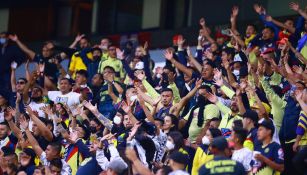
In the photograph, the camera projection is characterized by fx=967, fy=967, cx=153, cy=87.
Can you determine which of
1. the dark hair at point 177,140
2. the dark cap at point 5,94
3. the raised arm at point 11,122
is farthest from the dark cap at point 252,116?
the dark cap at point 5,94

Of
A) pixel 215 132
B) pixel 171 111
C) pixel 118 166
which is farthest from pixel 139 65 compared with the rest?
pixel 118 166

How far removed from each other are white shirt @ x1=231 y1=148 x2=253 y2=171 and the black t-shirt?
43.3 inches

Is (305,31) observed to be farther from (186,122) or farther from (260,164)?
(260,164)

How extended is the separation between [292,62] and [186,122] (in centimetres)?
277

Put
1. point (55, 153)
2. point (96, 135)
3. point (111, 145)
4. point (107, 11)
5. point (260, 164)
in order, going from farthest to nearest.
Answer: point (107, 11) < point (96, 135) < point (55, 153) < point (111, 145) < point (260, 164)

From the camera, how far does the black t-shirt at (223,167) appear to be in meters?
10.8

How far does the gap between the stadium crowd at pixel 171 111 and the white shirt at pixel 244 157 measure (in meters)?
0.02

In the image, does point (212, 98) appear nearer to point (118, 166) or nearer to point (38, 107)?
point (118, 166)

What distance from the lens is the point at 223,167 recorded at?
35.3 ft

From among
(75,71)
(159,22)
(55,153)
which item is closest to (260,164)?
(55,153)

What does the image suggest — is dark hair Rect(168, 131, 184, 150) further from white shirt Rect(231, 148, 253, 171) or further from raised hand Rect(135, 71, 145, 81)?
raised hand Rect(135, 71, 145, 81)

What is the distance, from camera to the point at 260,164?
1238 cm

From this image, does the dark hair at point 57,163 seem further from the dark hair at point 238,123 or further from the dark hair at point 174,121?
the dark hair at point 238,123

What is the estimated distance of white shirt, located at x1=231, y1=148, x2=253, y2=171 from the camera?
12.0m
